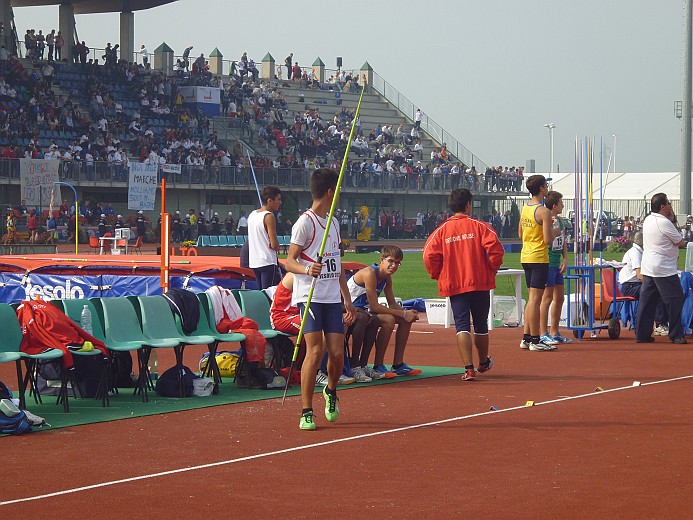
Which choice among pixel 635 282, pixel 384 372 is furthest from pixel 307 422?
pixel 635 282

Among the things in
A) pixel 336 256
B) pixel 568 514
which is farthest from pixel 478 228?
pixel 568 514

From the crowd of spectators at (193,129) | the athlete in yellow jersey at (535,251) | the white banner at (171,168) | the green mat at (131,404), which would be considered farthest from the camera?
the crowd of spectators at (193,129)

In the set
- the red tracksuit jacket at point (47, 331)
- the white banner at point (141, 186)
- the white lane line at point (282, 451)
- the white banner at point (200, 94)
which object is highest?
the white banner at point (200, 94)

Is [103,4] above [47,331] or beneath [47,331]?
above

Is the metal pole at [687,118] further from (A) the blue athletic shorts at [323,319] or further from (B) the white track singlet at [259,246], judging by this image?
(A) the blue athletic shorts at [323,319]

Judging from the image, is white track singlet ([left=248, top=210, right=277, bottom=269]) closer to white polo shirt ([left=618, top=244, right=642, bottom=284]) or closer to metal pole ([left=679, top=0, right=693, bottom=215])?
white polo shirt ([left=618, top=244, right=642, bottom=284])

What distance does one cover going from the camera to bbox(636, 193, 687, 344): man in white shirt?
51.1 feet

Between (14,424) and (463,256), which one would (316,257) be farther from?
(463,256)

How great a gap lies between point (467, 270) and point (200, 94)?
1679 inches

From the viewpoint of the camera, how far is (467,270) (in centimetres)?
1198

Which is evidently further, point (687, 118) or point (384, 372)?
point (687, 118)

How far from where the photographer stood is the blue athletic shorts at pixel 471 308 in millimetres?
12023

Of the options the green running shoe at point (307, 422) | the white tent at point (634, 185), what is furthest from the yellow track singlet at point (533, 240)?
the white tent at point (634, 185)

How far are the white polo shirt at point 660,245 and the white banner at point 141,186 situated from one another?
38.1 feet
